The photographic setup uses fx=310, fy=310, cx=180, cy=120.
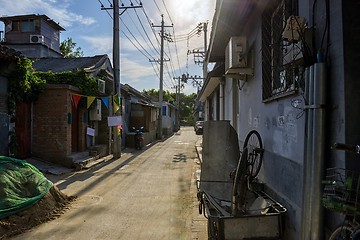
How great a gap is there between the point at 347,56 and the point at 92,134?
12.4 meters

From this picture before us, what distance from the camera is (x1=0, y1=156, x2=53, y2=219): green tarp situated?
201 inches

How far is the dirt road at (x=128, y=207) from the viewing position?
4.93 metres

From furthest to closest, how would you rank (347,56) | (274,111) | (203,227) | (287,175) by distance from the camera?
(203,227) → (274,111) → (287,175) → (347,56)

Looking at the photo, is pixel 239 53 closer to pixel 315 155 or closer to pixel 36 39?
pixel 315 155

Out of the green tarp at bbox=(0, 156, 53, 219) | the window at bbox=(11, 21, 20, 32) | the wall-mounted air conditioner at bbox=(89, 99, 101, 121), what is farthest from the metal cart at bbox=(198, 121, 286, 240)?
the window at bbox=(11, 21, 20, 32)

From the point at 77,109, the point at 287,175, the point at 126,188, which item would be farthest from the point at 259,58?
the point at 77,109

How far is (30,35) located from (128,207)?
2414 centimetres

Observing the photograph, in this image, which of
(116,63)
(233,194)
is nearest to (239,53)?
(233,194)

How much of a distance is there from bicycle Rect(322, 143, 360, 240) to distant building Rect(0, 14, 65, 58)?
26.8 metres

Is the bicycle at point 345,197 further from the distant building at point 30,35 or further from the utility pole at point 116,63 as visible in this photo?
the distant building at point 30,35

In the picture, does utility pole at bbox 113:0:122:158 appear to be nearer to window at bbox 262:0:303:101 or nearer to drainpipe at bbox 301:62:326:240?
window at bbox 262:0:303:101

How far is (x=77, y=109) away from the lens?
41.7ft

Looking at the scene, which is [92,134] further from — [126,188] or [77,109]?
[126,188]

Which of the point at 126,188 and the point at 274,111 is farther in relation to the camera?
the point at 126,188
